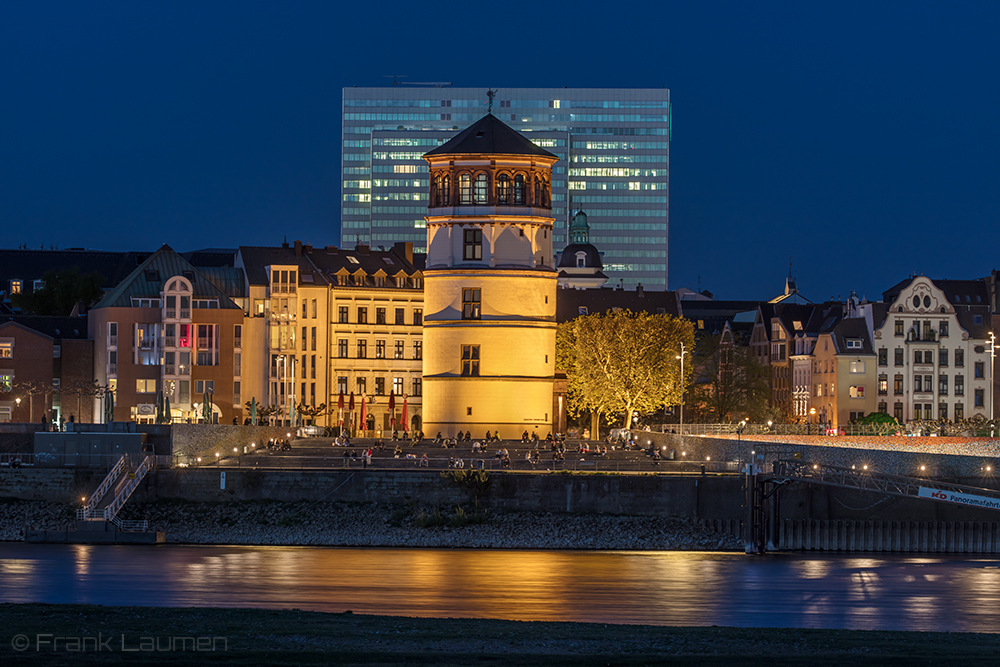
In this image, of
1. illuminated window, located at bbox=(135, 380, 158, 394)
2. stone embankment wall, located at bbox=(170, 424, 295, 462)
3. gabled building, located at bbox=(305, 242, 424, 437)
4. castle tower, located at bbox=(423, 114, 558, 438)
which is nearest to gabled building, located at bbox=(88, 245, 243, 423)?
illuminated window, located at bbox=(135, 380, 158, 394)

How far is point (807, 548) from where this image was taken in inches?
2477

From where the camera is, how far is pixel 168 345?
328 ft

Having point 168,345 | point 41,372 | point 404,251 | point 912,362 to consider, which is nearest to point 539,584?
point 168,345

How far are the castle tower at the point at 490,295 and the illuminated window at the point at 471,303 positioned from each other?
2.4 inches

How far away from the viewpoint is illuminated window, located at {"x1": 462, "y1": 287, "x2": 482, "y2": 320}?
3733 inches

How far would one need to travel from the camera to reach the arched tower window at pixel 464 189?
95000 millimetres

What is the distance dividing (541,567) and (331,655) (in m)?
27.4

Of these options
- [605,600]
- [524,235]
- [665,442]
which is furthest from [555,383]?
[605,600]

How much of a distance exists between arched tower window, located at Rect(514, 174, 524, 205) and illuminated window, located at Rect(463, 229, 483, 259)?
118 inches

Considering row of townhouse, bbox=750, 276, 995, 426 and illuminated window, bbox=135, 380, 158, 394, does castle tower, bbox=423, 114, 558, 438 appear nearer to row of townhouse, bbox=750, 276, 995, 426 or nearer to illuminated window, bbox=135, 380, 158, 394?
illuminated window, bbox=135, 380, 158, 394

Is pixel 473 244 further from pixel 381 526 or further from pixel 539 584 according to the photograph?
pixel 539 584

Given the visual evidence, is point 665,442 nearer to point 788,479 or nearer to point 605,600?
point 788,479

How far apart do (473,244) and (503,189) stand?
12.6ft

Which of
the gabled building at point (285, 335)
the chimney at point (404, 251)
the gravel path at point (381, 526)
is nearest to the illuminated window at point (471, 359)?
the gabled building at point (285, 335)
